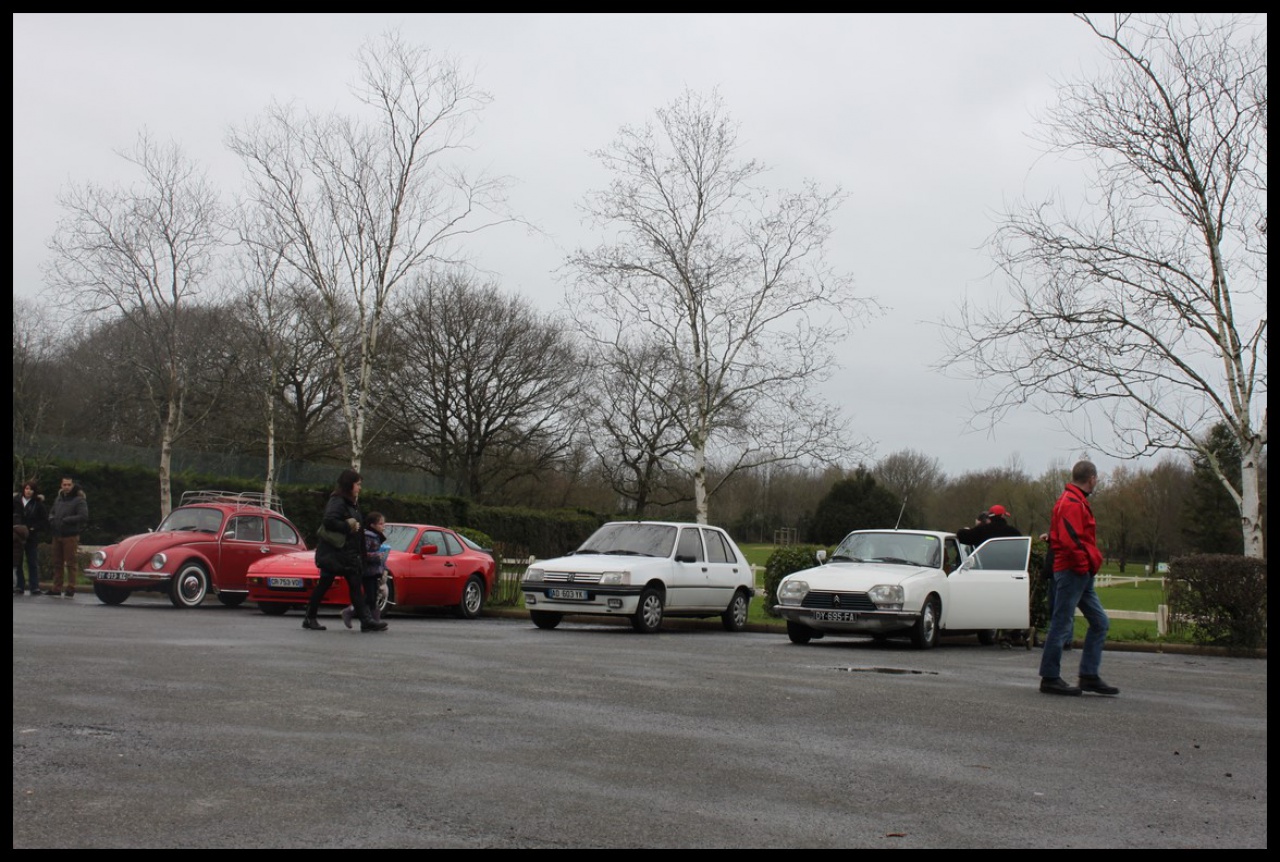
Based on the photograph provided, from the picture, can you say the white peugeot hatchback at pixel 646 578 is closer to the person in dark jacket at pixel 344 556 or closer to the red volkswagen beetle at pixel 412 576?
the red volkswagen beetle at pixel 412 576

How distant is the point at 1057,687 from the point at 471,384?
4506 cm

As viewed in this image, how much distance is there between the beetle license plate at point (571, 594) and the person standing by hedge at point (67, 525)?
9279mm

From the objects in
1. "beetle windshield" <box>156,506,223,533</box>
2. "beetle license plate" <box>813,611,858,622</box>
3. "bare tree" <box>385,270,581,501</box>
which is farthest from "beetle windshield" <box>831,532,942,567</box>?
"bare tree" <box>385,270,581,501</box>

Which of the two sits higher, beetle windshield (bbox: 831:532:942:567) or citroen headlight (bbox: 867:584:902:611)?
beetle windshield (bbox: 831:532:942:567)

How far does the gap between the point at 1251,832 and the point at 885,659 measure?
898 cm

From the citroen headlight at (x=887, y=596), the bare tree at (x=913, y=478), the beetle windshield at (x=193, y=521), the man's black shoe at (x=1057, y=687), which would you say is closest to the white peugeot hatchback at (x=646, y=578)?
the citroen headlight at (x=887, y=596)

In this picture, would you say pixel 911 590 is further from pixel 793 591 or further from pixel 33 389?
pixel 33 389

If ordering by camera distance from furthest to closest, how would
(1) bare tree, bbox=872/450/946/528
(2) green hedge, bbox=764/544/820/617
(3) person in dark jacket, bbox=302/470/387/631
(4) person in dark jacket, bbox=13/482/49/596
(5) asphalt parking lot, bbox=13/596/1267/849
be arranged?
1. (1) bare tree, bbox=872/450/946/528
2. (4) person in dark jacket, bbox=13/482/49/596
3. (2) green hedge, bbox=764/544/820/617
4. (3) person in dark jacket, bbox=302/470/387/631
5. (5) asphalt parking lot, bbox=13/596/1267/849

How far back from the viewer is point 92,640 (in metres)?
12.4

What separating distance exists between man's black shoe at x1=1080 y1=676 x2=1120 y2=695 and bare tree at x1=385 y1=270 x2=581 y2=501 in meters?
43.3

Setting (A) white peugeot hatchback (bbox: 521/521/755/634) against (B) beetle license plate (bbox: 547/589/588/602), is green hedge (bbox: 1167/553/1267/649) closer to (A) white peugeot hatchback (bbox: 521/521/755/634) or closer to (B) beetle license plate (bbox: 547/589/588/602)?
(A) white peugeot hatchback (bbox: 521/521/755/634)

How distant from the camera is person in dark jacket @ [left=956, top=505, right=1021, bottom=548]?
1894 centimetres

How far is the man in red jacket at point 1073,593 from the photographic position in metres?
11.0
